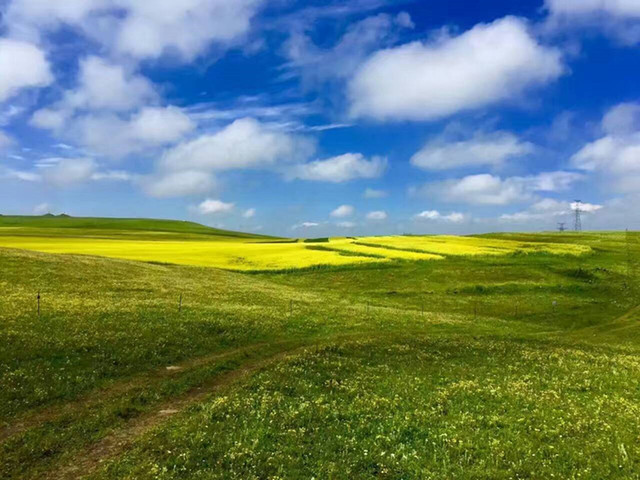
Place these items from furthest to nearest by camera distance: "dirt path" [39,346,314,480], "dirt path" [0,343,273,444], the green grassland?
"dirt path" [0,343,273,444], the green grassland, "dirt path" [39,346,314,480]

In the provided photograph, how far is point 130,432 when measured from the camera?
1653 centimetres

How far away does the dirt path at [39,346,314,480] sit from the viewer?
45.1 feet

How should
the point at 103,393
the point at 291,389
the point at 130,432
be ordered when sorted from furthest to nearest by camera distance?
the point at 291,389 → the point at 103,393 → the point at 130,432

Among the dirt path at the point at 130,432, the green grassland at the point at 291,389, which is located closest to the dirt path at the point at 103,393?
the green grassland at the point at 291,389

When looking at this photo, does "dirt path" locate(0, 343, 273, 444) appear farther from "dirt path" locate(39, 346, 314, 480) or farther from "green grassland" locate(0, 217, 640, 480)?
"dirt path" locate(39, 346, 314, 480)

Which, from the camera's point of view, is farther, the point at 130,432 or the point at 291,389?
the point at 291,389

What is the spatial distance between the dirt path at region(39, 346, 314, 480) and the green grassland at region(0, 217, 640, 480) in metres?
0.09

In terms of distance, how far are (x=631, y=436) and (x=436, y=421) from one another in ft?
22.5

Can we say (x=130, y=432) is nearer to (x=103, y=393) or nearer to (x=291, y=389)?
(x=103, y=393)

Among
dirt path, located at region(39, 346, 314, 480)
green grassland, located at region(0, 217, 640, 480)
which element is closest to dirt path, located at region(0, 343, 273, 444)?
green grassland, located at region(0, 217, 640, 480)

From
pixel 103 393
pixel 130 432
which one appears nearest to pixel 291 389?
pixel 130 432

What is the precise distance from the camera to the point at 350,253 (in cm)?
8988

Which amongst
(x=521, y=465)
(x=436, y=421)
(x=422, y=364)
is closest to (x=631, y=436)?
(x=521, y=465)

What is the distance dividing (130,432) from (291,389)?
23.4 ft
